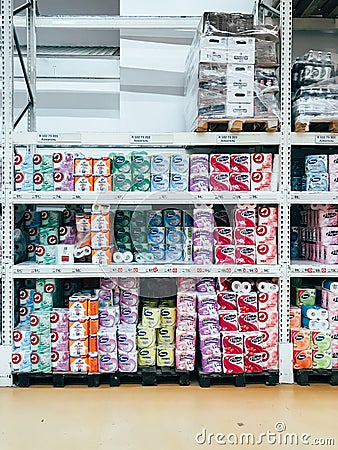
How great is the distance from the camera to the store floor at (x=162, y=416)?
10.4 feet

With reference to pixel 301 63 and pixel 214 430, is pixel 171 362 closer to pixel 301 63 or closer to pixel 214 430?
pixel 214 430

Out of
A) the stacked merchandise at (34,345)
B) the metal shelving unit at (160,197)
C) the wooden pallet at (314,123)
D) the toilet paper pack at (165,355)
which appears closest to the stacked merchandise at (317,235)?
the metal shelving unit at (160,197)

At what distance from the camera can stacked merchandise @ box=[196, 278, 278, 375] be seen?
4180 millimetres

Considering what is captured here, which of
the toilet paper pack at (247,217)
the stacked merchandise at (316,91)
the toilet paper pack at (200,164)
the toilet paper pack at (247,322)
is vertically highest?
the stacked merchandise at (316,91)

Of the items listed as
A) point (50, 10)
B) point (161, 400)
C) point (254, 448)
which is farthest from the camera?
point (50, 10)

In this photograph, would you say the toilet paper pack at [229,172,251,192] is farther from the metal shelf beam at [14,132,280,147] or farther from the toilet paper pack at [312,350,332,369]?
the toilet paper pack at [312,350,332,369]

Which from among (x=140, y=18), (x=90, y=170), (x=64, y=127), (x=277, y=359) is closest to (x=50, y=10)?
(x=64, y=127)

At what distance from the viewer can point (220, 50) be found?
4074 millimetres

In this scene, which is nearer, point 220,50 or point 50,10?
point 220,50

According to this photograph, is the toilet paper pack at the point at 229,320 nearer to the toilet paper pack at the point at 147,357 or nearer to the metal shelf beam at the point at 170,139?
the toilet paper pack at the point at 147,357

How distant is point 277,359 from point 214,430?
1148mm

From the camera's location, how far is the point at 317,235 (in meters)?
4.48

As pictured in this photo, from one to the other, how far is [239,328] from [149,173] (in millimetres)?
1462

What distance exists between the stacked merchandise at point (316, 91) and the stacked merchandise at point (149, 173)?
448 millimetres
